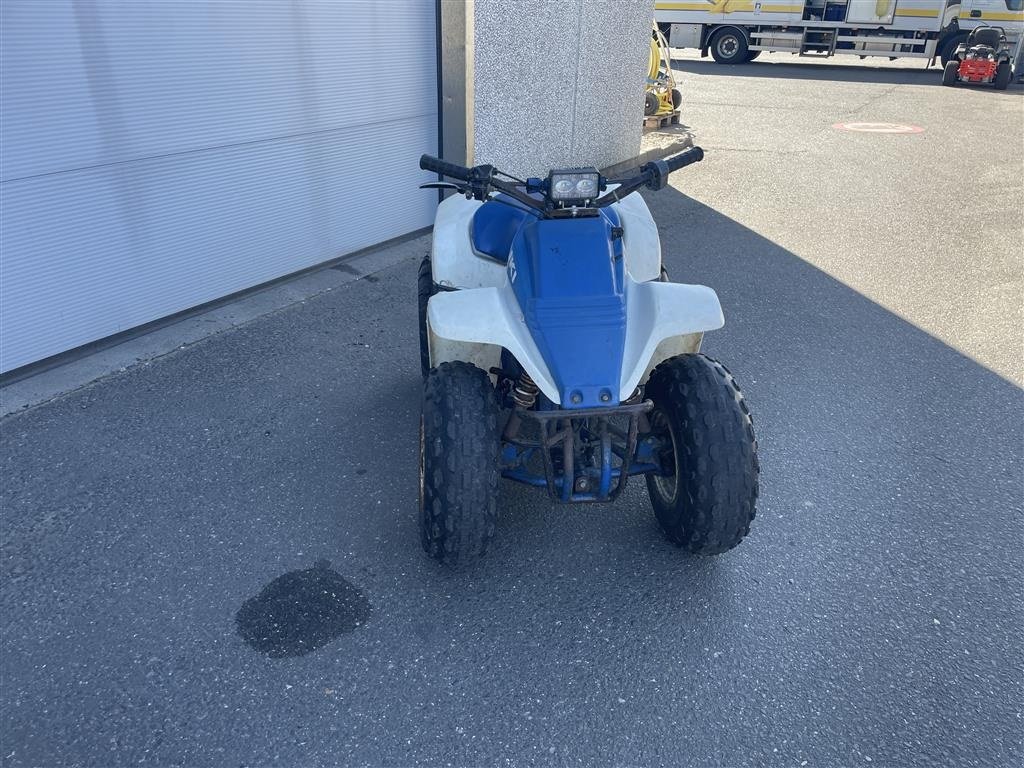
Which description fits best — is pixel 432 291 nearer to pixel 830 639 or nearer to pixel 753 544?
pixel 753 544

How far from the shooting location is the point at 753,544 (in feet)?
10.9

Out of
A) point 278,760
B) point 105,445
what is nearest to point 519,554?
point 278,760

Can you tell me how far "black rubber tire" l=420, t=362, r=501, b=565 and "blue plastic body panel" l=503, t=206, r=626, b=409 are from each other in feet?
1.06

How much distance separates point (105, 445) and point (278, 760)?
225 centimetres

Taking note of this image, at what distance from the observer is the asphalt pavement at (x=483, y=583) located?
8.16 feet

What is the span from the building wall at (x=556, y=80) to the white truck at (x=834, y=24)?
14450mm

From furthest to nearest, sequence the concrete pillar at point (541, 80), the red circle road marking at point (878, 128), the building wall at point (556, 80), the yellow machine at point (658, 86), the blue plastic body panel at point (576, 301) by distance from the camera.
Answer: the red circle road marking at point (878, 128), the yellow machine at point (658, 86), the building wall at point (556, 80), the concrete pillar at point (541, 80), the blue plastic body panel at point (576, 301)

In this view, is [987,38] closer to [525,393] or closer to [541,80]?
[541,80]

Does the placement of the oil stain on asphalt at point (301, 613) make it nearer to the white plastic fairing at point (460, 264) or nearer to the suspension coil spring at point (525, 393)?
the suspension coil spring at point (525, 393)

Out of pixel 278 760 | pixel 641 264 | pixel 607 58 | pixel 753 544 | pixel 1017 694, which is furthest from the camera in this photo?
pixel 607 58

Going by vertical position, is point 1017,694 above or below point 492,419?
below

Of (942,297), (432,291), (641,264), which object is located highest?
(641,264)

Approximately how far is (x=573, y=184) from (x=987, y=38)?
19956 mm

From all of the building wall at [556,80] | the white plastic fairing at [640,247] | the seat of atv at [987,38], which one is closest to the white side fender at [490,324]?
the white plastic fairing at [640,247]
